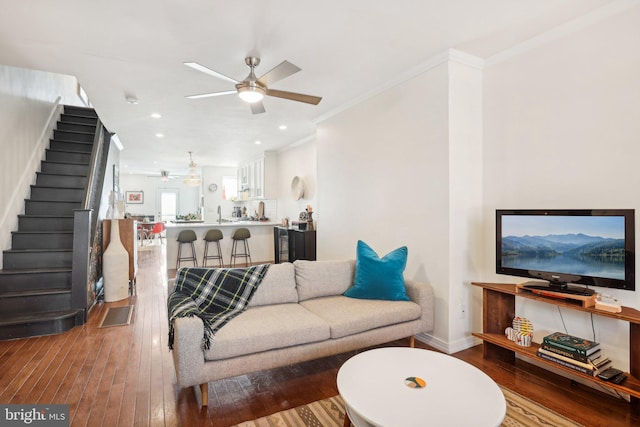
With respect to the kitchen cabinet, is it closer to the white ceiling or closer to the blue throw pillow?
the white ceiling

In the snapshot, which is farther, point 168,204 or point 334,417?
point 168,204

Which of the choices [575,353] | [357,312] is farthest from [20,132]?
[575,353]

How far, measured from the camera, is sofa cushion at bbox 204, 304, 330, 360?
207cm

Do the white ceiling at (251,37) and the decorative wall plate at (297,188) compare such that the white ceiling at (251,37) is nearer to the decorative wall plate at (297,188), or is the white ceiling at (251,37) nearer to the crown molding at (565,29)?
the crown molding at (565,29)

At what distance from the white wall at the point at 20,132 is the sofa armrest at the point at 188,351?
3.38 m

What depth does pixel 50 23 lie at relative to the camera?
8.00 feet

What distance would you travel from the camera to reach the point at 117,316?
383 centimetres

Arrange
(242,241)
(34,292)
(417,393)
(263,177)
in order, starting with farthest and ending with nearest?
(263,177)
(242,241)
(34,292)
(417,393)

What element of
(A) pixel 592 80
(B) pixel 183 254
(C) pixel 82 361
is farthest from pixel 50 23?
(B) pixel 183 254

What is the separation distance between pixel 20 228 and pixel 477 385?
537 centimetres

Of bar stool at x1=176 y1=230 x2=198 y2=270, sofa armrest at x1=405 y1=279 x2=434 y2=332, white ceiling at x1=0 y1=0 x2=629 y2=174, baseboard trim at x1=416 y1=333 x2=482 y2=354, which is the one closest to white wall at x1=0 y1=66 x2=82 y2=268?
white ceiling at x1=0 y1=0 x2=629 y2=174

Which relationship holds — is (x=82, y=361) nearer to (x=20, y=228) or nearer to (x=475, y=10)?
(x=20, y=228)

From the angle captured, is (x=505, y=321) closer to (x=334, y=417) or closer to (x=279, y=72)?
(x=334, y=417)

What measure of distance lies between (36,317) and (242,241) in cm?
401
